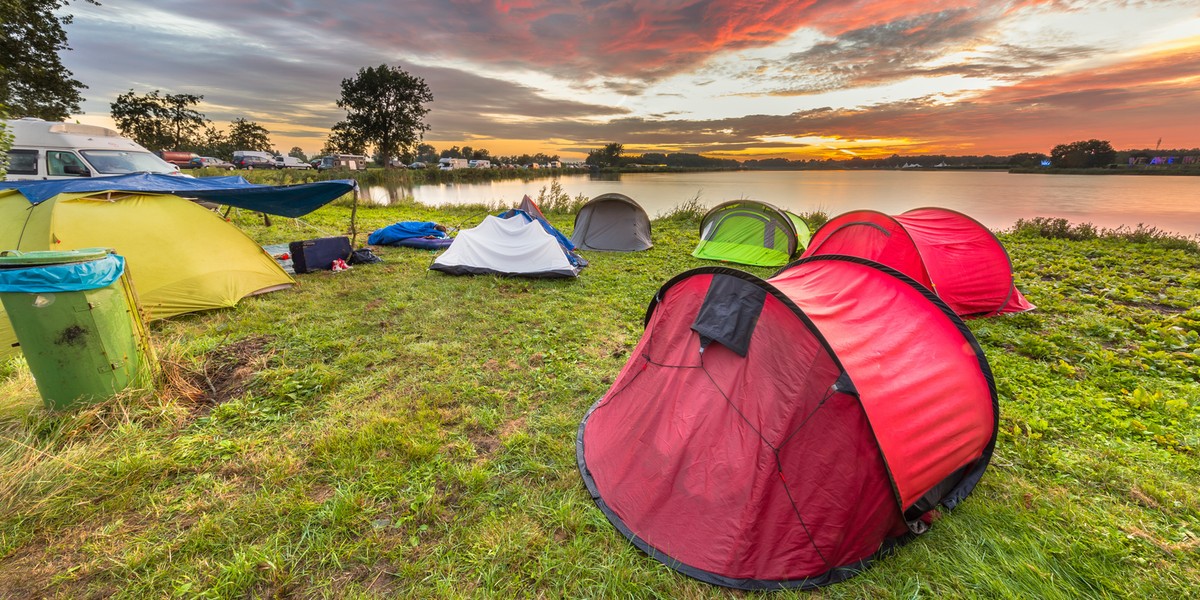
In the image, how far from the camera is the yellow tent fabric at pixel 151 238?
5.08 metres

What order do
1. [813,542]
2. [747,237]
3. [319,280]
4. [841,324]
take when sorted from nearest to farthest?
[813,542]
[841,324]
[319,280]
[747,237]

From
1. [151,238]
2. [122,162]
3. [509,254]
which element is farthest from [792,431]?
[122,162]

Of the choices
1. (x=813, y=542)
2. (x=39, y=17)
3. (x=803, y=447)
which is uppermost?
(x=39, y=17)

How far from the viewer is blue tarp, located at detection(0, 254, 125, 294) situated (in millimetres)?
2854

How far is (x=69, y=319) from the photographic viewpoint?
9.73ft

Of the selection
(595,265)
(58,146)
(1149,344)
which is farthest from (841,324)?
(58,146)

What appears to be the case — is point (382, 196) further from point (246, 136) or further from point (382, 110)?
point (246, 136)

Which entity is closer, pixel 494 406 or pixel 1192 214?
pixel 494 406

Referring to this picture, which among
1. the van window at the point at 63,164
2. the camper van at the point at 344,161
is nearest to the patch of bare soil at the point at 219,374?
the van window at the point at 63,164

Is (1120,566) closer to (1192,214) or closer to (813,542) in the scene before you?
(813,542)

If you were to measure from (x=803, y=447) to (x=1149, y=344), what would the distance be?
19.0ft

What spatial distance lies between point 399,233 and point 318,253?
2.83 m

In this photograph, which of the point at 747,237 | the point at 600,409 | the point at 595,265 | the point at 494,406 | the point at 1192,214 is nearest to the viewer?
the point at 600,409

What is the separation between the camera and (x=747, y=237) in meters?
9.87
